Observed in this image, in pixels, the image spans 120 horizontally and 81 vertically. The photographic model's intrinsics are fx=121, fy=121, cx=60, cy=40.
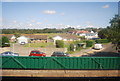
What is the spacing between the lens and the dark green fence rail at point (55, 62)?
8.28 m

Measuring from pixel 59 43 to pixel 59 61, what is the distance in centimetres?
1785

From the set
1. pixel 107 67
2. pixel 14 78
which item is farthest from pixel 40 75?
pixel 107 67

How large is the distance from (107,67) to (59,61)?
3.37 metres

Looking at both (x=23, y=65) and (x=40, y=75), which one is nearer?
(x=40, y=75)

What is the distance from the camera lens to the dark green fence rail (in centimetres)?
828

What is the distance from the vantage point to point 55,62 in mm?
8289

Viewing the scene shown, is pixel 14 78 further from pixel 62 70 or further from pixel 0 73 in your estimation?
pixel 62 70

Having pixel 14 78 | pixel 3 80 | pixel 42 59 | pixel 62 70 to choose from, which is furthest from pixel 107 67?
pixel 3 80

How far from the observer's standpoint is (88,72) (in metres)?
7.99

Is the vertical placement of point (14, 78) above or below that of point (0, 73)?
below

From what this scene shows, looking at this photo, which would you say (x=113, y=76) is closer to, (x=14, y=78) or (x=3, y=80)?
(x=14, y=78)

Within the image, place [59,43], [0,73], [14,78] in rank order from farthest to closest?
[59,43] < [14,78] < [0,73]

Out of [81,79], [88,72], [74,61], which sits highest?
[74,61]

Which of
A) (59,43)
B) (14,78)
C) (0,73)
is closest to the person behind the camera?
(0,73)
